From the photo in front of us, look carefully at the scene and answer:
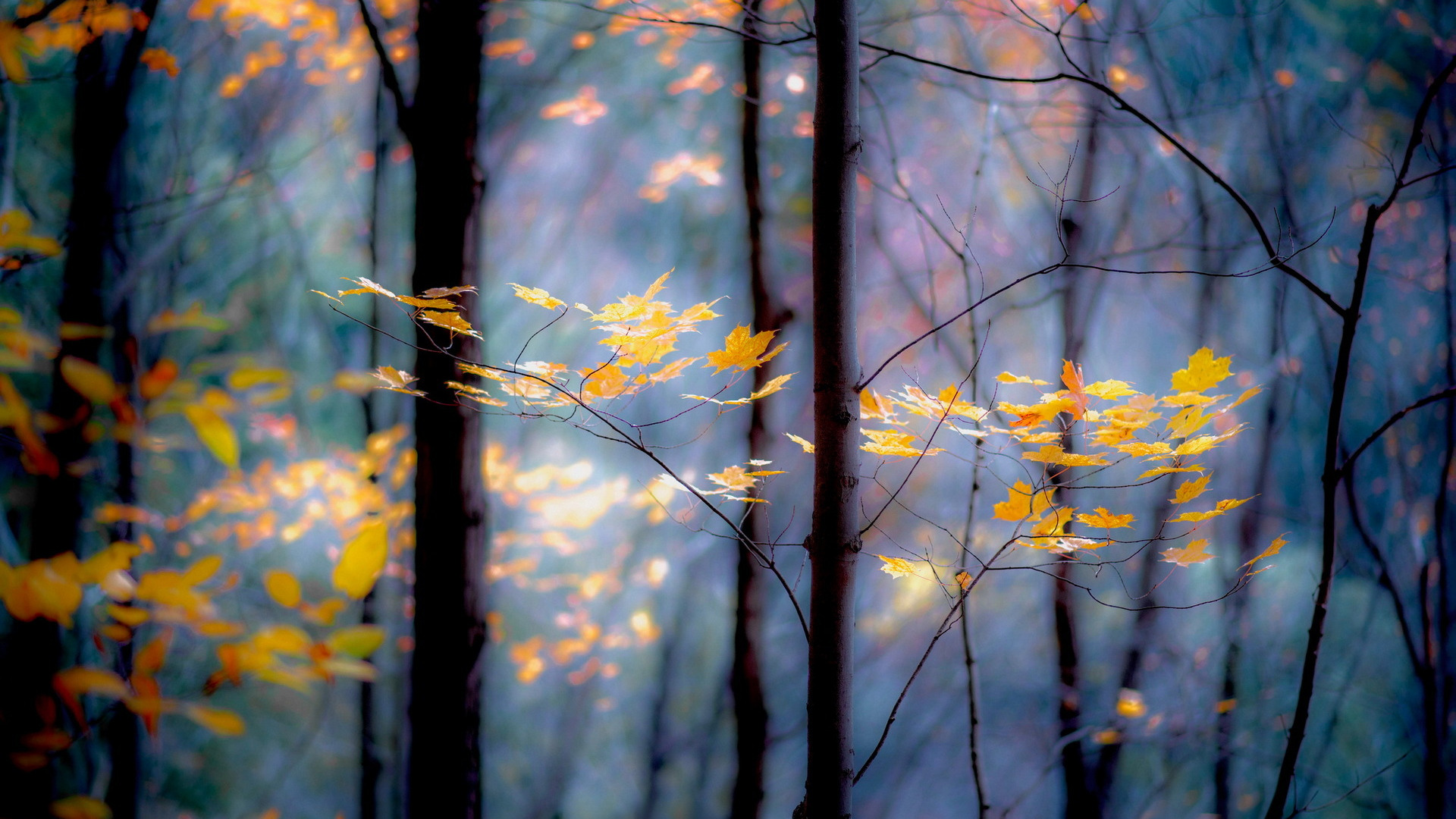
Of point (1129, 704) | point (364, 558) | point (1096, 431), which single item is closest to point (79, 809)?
point (364, 558)

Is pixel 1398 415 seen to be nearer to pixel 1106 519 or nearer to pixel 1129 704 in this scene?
pixel 1106 519

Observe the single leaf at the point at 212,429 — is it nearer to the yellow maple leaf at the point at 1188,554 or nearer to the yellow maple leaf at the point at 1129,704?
the yellow maple leaf at the point at 1188,554

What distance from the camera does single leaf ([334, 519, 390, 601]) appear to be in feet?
3.04

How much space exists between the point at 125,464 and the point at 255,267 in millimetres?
2768

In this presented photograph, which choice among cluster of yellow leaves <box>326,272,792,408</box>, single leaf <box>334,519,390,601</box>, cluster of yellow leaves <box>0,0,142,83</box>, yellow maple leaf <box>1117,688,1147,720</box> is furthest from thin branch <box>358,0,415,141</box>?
yellow maple leaf <box>1117,688,1147,720</box>

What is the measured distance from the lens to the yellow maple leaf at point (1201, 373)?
3.74 ft

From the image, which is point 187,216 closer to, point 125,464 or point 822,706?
point 125,464

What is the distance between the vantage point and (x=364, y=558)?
98 centimetres

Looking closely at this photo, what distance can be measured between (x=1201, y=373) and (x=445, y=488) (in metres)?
1.82

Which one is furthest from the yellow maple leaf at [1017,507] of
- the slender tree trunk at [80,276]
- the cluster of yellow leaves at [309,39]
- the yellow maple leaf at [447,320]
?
the cluster of yellow leaves at [309,39]

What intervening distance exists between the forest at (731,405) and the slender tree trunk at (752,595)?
0.03 metres

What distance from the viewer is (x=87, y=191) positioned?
10.8 ft

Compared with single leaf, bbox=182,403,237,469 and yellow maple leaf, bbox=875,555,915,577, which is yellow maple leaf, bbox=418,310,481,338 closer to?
single leaf, bbox=182,403,237,469

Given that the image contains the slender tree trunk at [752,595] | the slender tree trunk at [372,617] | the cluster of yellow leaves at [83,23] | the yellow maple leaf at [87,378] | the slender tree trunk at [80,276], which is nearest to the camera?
the yellow maple leaf at [87,378]
